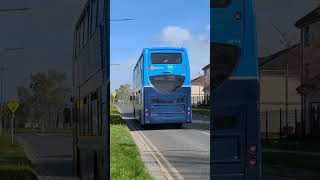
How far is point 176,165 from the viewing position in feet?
13.2

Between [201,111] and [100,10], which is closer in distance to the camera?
[100,10]

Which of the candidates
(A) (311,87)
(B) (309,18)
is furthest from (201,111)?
(B) (309,18)

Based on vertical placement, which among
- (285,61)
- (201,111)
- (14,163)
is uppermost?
(285,61)

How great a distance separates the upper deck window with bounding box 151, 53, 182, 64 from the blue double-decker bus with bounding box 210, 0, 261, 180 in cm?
37

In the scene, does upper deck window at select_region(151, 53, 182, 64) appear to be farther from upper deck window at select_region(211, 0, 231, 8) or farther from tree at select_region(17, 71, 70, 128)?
tree at select_region(17, 71, 70, 128)

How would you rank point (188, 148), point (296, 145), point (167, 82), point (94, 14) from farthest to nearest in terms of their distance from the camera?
point (167, 82), point (188, 148), point (94, 14), point (296, 145)

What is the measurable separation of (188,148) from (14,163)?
4.47 ft

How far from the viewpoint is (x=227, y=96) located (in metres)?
3.66

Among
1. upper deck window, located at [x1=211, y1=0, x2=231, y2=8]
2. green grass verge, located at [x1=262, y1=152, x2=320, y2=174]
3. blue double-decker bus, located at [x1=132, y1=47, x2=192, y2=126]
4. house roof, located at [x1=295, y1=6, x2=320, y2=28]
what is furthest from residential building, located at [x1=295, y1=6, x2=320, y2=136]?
blue double-decker bus, located at [x1=132, y1=47, x2=192, y2=126]

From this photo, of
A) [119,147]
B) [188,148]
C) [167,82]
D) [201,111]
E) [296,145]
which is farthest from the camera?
[167,82]

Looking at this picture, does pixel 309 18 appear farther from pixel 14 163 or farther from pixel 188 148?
pixel 14 163

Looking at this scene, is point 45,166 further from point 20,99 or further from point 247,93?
point 247,93

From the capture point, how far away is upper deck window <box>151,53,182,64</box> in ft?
12.9

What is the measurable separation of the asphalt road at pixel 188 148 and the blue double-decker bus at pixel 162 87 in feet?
0.36
